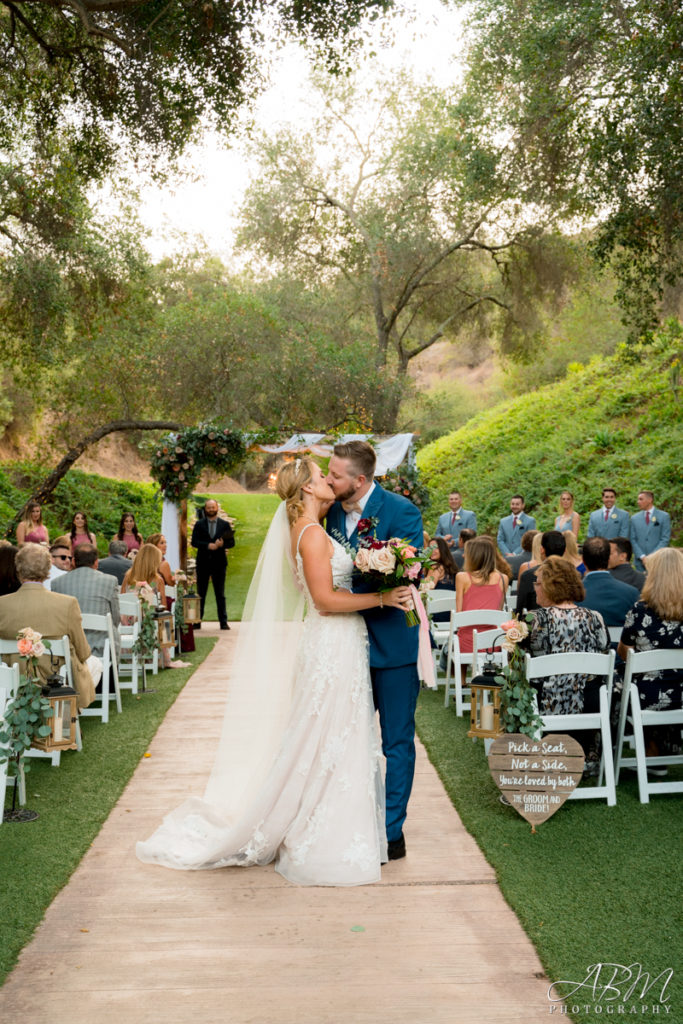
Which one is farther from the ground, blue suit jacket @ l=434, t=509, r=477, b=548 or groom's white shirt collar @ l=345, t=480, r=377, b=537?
groom's white shirt collar @ l=345, t=480, r=377, b=537

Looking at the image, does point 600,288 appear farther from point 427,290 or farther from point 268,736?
point 268,736

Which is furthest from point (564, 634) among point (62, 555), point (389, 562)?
point (62, 555)

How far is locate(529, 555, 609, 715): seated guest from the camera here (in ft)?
17.1

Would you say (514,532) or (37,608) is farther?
(514,532)

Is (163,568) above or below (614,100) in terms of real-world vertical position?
below

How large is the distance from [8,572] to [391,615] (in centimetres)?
321

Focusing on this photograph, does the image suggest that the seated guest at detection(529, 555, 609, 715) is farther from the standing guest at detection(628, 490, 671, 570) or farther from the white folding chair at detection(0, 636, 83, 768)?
the standing guest at detection(628, 490, 671, 570)

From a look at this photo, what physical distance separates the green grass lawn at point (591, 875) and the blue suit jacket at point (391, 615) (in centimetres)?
101

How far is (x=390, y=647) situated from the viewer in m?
4.29

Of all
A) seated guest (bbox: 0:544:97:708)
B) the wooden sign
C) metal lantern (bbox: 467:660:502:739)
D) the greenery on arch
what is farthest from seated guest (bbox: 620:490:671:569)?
seated guest (bbox: 0:544:97:708)

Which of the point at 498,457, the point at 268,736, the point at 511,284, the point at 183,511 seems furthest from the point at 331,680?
the point at 511,284

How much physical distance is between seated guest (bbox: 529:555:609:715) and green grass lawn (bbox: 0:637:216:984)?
2.54 meters

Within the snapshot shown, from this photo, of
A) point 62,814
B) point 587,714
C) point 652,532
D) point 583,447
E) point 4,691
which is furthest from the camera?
point 583,447

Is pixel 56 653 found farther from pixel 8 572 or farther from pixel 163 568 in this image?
pixel 163 568
